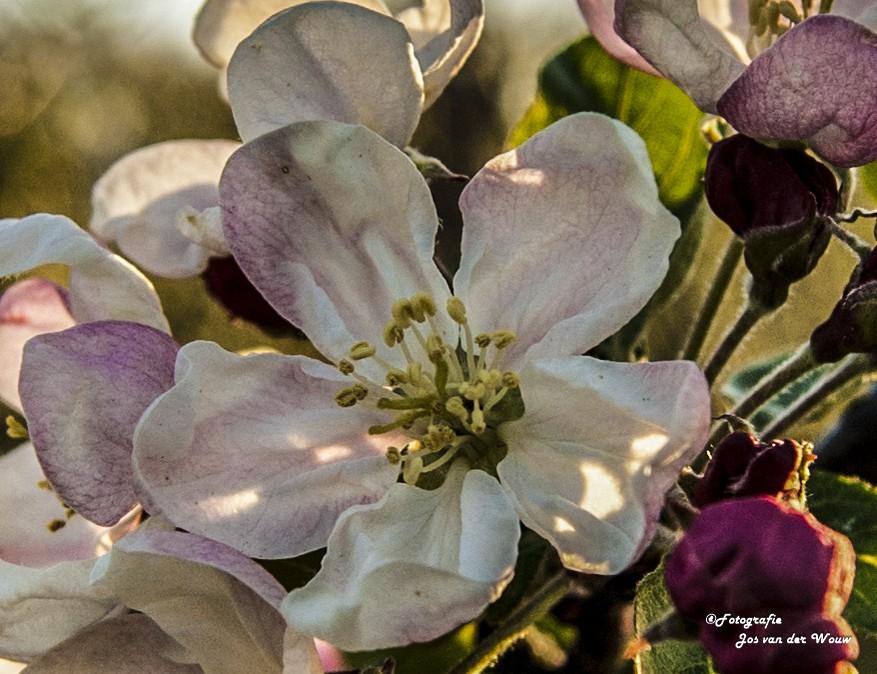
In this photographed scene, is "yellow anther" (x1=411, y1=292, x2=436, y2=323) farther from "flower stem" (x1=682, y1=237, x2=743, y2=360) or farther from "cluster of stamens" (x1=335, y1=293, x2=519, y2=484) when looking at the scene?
"flower stem" (x1=682, y1=237, x2=743, y2=360)

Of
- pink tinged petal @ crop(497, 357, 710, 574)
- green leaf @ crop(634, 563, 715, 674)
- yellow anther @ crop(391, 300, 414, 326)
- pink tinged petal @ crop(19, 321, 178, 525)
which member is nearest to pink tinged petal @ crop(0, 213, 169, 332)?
pink tinged petal @ crop(19, 321, 178, 525)

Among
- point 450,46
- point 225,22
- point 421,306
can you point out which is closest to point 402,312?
point 421,306

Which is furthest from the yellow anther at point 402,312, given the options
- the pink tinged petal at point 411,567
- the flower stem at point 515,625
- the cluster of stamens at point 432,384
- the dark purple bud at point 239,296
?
the dark purple bud at point 239,296

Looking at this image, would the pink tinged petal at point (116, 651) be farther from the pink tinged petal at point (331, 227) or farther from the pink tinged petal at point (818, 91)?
the pink tinged petal at point (818, 91)

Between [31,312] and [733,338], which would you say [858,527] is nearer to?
[733,338]

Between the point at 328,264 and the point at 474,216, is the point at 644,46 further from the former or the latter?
the point at 328,264

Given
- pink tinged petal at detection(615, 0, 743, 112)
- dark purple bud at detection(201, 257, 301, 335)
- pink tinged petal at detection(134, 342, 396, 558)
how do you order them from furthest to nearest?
dark purple bud at detection(201, 257, 301, 335) < pink tinged petal at detection(615, 0, 743, 112) < pink tinged petal at detection(134, 342, 396, 558)
